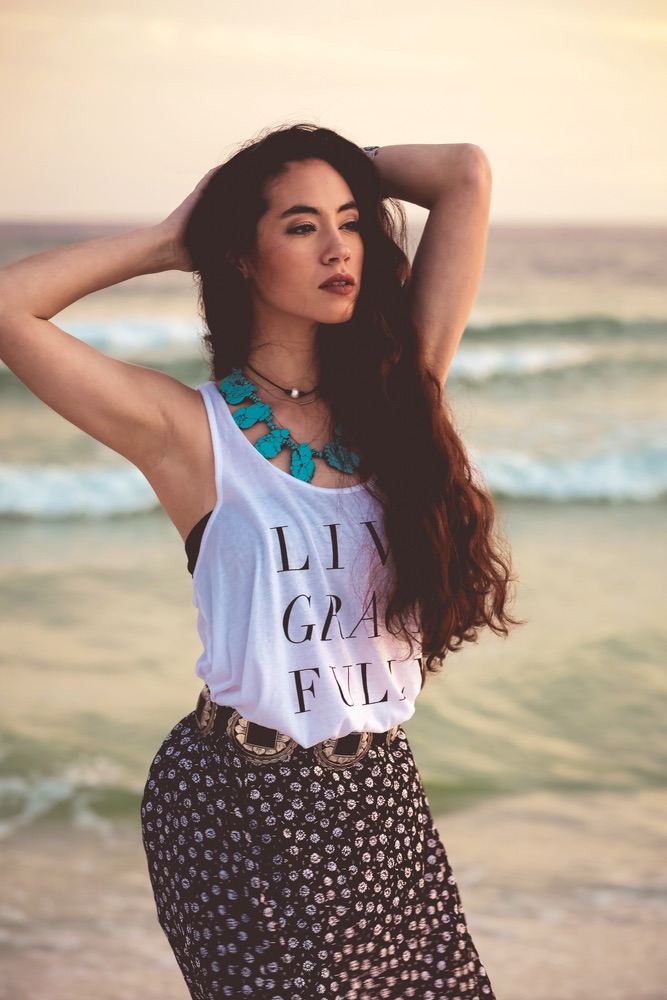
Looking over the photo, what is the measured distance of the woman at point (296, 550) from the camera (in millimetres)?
1715

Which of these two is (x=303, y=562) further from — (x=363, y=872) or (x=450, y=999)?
(x=450, y=999)

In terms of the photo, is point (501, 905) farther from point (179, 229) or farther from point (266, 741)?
point (179, 229)

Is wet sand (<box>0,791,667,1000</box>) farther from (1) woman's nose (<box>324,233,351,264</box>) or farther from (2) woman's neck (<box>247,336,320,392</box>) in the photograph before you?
(1) woman's nose (<box>324,233,351,264</box>)

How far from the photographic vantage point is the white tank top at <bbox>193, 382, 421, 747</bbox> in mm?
1707

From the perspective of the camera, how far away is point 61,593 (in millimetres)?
6145

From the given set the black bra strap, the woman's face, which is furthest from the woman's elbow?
the black bra strap

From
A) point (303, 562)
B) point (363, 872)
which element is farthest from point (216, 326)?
point (363, 872)

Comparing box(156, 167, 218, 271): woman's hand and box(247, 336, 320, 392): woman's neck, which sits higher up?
box(156, 167, 218, 271): woman's hand

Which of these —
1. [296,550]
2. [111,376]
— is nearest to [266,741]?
[296,550]

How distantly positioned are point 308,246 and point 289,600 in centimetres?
53

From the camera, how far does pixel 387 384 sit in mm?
1875

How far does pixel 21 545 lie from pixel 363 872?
5.87 m

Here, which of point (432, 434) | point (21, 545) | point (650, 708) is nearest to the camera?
point (432, 434)

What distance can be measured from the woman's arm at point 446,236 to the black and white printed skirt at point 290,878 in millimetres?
718
